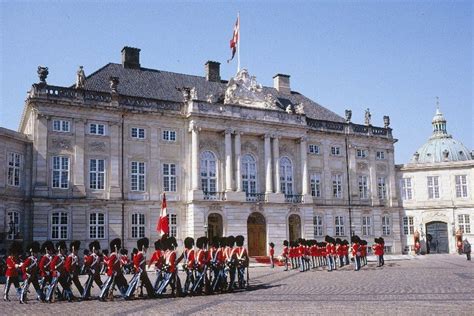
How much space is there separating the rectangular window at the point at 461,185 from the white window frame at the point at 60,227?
3604cm

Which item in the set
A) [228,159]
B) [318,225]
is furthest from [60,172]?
[318,225]

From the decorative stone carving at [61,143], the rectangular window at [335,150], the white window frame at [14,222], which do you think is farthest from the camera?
the rectangular window at [335,150]

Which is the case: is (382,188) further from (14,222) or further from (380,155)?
(14,222)

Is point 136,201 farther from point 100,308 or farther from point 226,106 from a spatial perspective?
point 100,308

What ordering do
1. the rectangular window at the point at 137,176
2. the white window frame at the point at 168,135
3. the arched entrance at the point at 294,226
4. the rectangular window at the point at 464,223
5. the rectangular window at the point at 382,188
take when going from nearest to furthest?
the rectangular window at the point at 137,176 → the white window frame at the point at 168,135 → the arched entrance at the point at 294,226 → the rectangular window at the point at 382,188 → the rectangular window at the point at 464,223

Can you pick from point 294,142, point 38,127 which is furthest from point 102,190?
point 294,142

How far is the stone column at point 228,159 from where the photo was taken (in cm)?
4062

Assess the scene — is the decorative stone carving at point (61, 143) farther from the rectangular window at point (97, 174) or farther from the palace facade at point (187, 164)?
the rectangular window at point (97, 174)

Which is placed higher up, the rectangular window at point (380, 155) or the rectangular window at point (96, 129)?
the rectangular window at point (96, 129)

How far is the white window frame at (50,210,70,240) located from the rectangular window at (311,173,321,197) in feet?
68.1

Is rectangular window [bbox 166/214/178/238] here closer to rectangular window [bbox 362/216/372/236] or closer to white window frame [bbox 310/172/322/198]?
white window frame [bbox 310/172/322/198]

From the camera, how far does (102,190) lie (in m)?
36.9

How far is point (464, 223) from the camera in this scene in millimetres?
50562

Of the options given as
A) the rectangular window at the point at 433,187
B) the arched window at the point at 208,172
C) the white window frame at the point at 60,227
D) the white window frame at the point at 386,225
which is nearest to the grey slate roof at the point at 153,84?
the arched window at the point at 208,172
